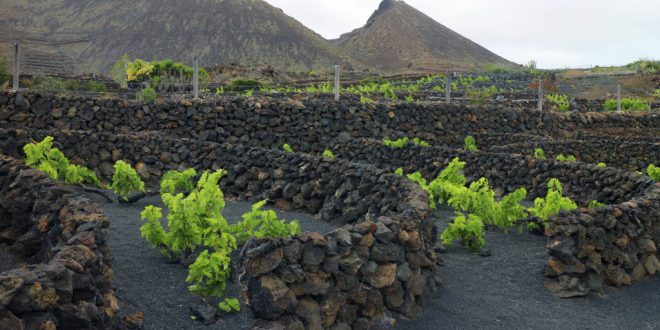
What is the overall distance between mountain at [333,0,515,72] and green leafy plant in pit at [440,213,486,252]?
71.0 metres

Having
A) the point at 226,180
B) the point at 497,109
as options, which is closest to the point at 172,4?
the point at 497,109

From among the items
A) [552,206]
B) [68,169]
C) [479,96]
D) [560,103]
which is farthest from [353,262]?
[560,103]

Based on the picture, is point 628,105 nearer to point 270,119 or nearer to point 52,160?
point 270,119

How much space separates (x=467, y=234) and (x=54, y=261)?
548 cm

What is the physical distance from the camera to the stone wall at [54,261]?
3.58 metres

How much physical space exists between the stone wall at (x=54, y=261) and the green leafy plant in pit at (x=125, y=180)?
7.67ft

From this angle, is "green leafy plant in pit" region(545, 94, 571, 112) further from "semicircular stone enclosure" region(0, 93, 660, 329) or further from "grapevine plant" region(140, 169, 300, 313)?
"grapevine plant" region(140, 169, 300, 313)

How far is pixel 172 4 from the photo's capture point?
87562 mm

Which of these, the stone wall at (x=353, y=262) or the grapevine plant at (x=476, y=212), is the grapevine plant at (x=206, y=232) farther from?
the grapevine plant at (x=476, y=212)

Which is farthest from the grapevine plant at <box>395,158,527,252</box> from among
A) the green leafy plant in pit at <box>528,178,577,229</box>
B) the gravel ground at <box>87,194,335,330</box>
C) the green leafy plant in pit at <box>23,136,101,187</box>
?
the green leafy plant in pit at <box>23,136,101,187</box>

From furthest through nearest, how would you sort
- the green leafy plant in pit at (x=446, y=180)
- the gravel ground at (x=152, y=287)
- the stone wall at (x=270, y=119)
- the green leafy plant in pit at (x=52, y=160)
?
the stone wall at (x=270, y=119), the green leafy plant in pit at (x=446, y=180), the green leafy plant in pit at (x=52, y=160), the gravel ground at (x=152, y=287)

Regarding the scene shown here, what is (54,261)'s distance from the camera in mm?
4023

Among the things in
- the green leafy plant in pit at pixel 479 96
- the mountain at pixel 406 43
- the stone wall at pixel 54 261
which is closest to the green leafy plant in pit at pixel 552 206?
the stone wall at pixel 54 261

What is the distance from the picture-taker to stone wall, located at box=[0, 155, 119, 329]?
141 inches
